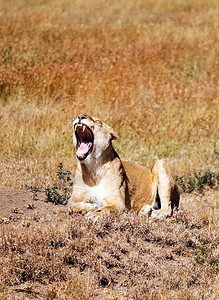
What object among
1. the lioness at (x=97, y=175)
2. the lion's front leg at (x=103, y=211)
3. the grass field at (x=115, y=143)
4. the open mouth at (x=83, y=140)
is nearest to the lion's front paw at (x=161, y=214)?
the lioness at (x=97, y=175)

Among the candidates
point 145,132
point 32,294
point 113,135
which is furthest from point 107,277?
point 145,132

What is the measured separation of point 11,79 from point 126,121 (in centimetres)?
279

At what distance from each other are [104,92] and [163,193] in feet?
17.5

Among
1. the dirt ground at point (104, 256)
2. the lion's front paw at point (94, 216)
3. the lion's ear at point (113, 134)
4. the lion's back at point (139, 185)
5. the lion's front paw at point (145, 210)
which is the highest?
the lion's ear at point (113, 134)

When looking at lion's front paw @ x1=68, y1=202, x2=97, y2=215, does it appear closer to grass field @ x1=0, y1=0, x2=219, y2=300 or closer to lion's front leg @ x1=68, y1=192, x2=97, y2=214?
lion's front leg @ x1=68, y1=192, x2=97, y2=214

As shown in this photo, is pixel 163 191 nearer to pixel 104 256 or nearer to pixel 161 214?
pixel 161 214

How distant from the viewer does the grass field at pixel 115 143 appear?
408 centimetres

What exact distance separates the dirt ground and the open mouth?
0.69 meters

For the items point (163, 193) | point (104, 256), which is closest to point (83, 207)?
point (104, 256)

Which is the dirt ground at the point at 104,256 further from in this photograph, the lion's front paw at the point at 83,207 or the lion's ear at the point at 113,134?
the lion's ear at the point at 113,134

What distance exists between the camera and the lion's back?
5504mm

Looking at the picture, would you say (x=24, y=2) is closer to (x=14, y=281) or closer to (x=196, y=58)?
(x=196, y=58)

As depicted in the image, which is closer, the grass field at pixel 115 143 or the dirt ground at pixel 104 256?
the dirt ground at pixel 104 256

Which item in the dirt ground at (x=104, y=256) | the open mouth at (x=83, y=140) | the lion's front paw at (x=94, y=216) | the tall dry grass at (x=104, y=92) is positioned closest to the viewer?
the dirt ground at (x=104, y=256)
